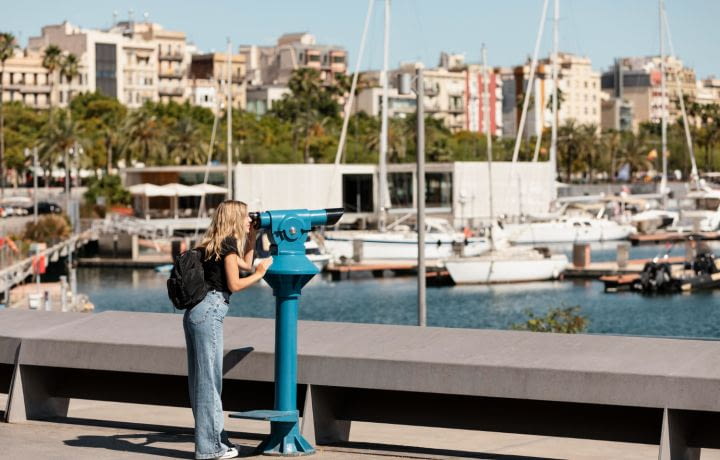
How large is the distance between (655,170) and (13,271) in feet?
387

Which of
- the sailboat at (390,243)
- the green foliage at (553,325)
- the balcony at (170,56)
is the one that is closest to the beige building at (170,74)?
the balcony at (170,56)

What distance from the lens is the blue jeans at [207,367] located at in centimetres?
868

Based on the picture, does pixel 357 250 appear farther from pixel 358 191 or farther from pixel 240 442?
pixel 240 442

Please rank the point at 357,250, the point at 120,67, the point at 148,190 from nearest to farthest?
1. the point at 357,250
2. the point at 148,190
3. the point at 120,67

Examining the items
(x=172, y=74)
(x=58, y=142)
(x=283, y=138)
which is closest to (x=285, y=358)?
(x=58, y=142)

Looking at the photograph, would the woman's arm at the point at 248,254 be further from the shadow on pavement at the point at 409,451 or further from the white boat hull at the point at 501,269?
the white boat hull at the point at 501,269

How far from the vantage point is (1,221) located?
8512cm

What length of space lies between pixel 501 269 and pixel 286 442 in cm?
5898

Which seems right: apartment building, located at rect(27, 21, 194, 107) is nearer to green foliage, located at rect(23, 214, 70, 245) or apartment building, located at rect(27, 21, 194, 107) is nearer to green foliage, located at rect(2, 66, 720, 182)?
green foliage, located at rect(2, 66, 720, 182)

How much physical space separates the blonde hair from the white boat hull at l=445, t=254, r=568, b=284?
5849 cm

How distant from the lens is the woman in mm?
8664

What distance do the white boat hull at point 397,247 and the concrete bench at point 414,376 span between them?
6385 cm

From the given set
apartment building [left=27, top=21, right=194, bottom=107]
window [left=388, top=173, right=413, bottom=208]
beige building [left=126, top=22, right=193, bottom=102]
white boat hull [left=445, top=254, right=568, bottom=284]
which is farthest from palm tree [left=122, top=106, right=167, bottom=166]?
beige building [left=126, top=22, right=193, bottom=102]

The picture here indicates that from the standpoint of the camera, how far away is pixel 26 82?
7018 inches
